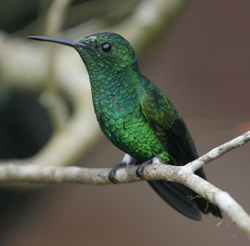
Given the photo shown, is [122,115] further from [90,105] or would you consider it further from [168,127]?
[90,105]

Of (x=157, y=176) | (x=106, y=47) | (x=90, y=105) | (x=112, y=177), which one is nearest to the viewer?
(x=157, y=176)

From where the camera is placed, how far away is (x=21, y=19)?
2.70 metres

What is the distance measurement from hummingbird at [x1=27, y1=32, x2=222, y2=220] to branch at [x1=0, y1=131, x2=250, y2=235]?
0.12m

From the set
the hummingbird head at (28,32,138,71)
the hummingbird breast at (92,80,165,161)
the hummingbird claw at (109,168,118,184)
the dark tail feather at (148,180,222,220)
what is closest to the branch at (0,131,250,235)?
the hummingbird claw at (109,168,118,184)

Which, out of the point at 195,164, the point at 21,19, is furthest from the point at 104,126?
the point at 21,19

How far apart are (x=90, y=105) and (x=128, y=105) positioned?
0.83 metres

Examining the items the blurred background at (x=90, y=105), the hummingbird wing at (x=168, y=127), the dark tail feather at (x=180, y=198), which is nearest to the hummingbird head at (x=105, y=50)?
the hummingbird wing at (x=168, y=127)

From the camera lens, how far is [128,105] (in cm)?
133

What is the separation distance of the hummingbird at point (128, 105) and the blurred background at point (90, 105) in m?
0.79

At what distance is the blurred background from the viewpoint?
2.29m

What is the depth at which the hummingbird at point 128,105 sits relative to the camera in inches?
51.2

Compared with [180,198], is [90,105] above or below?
above

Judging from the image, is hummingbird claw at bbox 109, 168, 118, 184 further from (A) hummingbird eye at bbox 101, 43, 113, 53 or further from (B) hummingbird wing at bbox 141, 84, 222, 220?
(A) hummingbird eye at bbox 101, 43, 113, 53

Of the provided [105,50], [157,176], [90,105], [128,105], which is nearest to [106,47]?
[105,50]
